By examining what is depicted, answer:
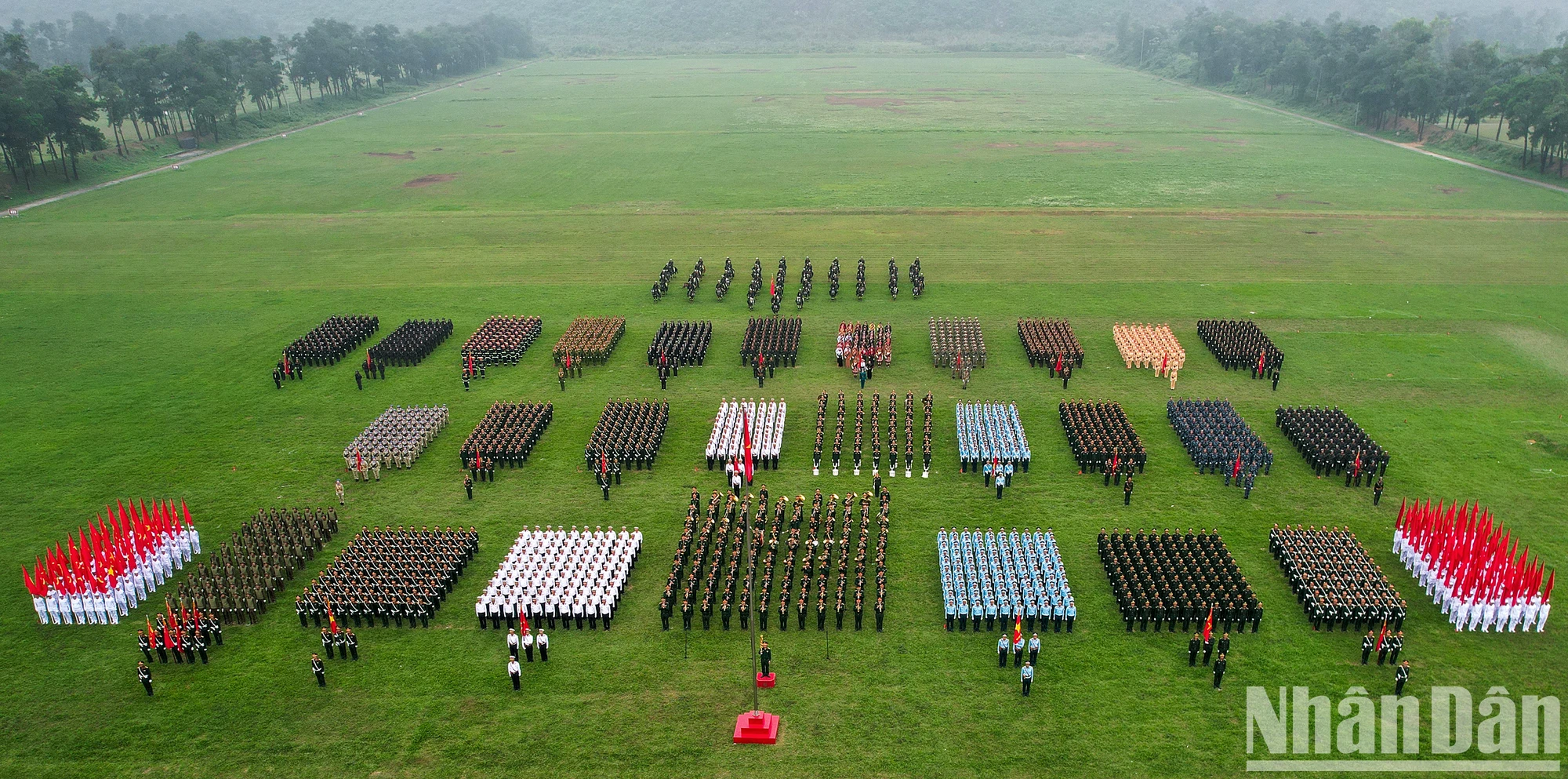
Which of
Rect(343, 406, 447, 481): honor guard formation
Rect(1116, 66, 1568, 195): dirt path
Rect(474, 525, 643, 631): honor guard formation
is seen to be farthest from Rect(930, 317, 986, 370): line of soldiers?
Rect(1116, 66, 1568, 195): dirt path

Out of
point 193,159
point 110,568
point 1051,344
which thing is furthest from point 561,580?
point 193,159

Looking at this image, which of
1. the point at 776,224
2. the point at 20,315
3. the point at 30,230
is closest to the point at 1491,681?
the point at 776,224

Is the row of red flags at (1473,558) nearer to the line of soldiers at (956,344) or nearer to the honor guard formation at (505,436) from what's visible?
the line of soldiers at (956,344)

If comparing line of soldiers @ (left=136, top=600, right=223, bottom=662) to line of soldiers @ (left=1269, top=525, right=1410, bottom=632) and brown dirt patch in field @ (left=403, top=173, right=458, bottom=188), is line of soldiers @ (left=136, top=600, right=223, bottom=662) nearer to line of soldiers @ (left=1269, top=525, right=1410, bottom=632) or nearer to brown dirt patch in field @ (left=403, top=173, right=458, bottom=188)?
line of soldiers @ (left=1269, top=525, right=1410, bottom=632)

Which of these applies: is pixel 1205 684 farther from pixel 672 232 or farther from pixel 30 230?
pixel 30 230

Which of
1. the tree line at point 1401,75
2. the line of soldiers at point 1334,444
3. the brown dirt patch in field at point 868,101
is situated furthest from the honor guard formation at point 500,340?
the brown dirt patch in field at point 868,101

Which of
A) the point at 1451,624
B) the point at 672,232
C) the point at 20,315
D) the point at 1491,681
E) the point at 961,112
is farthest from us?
the point at 961,112
